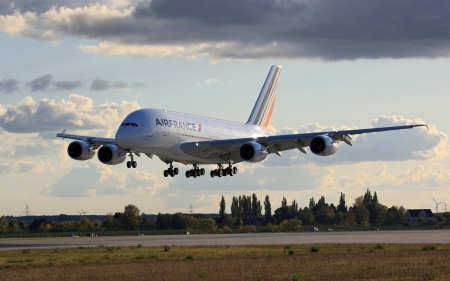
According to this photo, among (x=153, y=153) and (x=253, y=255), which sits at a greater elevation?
(x=153, y=153)

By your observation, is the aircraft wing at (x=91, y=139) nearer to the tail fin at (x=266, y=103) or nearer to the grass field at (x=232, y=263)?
the grass field at (x=232, y=263)

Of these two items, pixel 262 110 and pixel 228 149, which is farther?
pixel 262 110

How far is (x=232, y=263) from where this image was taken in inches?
2398

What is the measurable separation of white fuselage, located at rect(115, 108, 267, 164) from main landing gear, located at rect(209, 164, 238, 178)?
3.47 meters

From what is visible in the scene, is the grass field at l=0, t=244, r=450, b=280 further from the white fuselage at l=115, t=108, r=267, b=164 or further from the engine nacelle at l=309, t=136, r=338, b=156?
the white fuselage at l=115, t=108, r=267, b=164

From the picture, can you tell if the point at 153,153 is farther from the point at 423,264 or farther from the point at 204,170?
the point at 423,264

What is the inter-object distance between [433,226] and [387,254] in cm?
12635

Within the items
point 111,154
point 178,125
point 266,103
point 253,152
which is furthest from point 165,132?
point 266,103

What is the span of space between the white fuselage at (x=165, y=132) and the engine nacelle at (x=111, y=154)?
4477 millimetres

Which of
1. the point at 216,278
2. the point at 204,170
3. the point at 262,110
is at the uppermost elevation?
the point at 262,110

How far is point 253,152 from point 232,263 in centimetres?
2336

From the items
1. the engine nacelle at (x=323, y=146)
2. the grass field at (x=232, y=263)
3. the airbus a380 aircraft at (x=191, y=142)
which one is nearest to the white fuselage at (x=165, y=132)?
the airbus a380 aircraft at (x=191, y=142)

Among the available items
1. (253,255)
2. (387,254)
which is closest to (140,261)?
(253,255)

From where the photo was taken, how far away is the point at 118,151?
82625 millimetres
